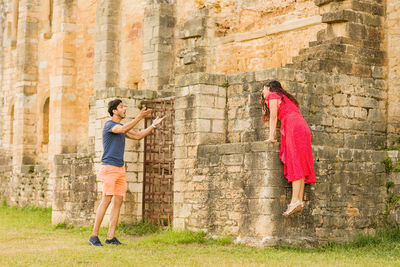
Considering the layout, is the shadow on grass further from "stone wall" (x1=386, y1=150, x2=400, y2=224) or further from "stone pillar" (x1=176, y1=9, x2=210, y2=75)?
"stone pillar" (x1=176, y1=9, x2=210, y2=75)

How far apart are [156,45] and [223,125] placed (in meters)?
6.91

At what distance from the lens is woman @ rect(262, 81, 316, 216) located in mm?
9812

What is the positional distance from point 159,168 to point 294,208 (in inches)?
146

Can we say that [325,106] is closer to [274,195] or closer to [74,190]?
[274,195]

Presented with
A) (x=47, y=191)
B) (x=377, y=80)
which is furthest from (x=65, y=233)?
(x=47, y=191)

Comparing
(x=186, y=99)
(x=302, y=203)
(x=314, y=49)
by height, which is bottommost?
(x=302, y=203)

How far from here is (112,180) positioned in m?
10.4

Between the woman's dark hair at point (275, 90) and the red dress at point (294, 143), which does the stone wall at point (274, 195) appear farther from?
the woman's dark hair at point (275, 90)

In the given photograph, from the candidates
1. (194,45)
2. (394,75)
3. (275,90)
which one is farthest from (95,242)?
(194,45)

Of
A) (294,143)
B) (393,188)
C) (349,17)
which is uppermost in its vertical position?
(349,17)

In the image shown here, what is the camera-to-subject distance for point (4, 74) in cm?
2616

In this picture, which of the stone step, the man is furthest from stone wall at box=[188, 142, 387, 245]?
the stone step

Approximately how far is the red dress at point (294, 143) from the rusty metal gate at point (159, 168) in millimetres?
2923

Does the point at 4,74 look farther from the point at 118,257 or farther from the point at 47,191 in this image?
the point at 118,257
